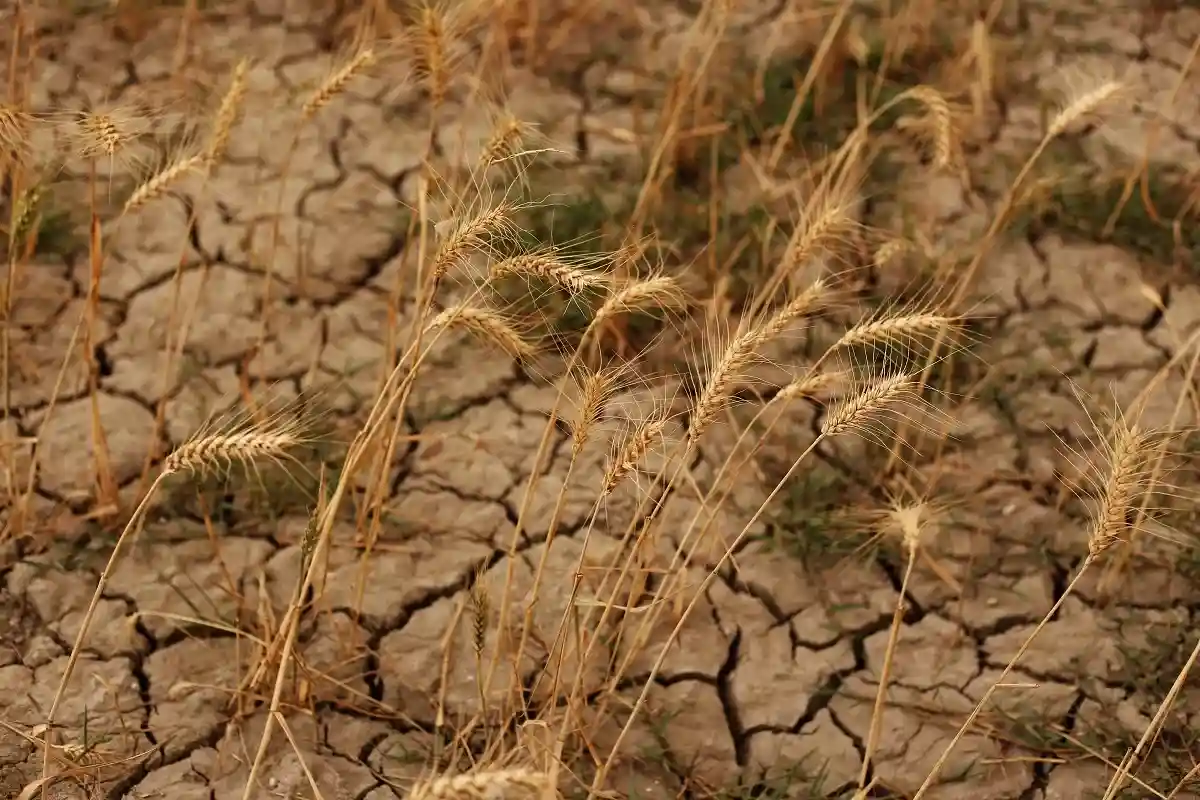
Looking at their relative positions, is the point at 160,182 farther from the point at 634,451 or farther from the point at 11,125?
the point at 634,451

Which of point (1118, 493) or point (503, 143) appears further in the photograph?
point (503, 143)

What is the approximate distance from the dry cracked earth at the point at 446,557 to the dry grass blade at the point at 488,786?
32.6 inches

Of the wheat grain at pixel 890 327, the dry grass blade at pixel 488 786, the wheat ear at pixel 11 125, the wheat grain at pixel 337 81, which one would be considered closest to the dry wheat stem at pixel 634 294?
the wheat grain at pixel 890 327

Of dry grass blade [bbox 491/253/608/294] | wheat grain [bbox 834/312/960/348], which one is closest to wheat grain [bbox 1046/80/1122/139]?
wheat grain [bbox 834/312/960/348]

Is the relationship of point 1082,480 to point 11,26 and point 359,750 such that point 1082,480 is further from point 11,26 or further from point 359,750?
point 11,26

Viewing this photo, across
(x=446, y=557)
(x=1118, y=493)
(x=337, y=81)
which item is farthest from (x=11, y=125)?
(x=1118, y=493)

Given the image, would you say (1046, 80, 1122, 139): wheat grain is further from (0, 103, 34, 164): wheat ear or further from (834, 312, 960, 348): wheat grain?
(0, 103, 34, 164): wheat ear

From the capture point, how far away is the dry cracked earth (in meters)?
2.01

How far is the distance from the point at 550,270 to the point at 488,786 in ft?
2.21

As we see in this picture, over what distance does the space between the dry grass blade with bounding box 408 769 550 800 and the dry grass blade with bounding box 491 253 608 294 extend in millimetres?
617

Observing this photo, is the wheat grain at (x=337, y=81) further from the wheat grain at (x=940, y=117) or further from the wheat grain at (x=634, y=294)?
the wheat grain at (x=940, y=117)

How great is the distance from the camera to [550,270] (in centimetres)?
153

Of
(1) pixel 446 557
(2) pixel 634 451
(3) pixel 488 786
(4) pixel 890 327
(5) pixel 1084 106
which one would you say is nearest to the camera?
(3) pixel 488 786

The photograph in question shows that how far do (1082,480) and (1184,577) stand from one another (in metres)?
0.27
